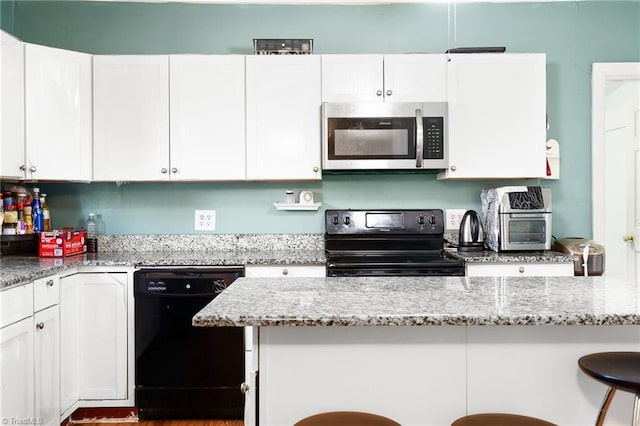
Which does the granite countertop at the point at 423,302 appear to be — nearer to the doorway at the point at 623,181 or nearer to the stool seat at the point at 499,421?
the stool seat at the point at 499,421

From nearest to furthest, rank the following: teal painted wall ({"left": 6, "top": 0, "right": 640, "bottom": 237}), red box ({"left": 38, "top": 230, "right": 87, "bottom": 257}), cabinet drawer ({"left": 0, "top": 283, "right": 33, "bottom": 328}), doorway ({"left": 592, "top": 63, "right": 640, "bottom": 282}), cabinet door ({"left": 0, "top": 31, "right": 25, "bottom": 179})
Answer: cabinet drawer ({"left": 0, "top": 283, "right": 33, "bottom": 328}), cabinet door ({"left": 0, "top": 31, "right": 25, "bottom": 179}), red box ({"left": 38, "top": 230, "right": 87, "bottom": 257}), teal painted wall ({"left": 6, "top": 0, "right": 640, "bottom": 237}), doorway ({"left": 592, "top": 63, "right": 640, "bottom": 282})

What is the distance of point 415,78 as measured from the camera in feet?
8.98

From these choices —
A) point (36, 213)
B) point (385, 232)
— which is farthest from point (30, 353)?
point (385, 232)

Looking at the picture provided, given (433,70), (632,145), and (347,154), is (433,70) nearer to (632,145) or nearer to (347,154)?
(347,154)

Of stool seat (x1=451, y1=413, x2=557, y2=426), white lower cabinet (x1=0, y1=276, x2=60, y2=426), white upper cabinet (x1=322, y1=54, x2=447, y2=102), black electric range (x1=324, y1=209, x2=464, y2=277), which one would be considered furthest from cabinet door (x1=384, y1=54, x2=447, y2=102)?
white lower cabinet (x1=0, y1=276, x2=60, y2=426)

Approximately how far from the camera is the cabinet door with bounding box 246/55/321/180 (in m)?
2.72

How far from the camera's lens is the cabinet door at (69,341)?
7.54 ft

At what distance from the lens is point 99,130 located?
270cm

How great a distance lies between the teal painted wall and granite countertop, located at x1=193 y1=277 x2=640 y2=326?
1.51 m

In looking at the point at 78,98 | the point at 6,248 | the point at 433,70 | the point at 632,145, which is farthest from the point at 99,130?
the point at 632,145

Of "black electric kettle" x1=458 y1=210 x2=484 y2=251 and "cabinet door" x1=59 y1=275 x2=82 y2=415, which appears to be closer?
"cabinet door" x1=59 y1=275 x2=82 y2=415

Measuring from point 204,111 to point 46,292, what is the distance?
128 centimetres

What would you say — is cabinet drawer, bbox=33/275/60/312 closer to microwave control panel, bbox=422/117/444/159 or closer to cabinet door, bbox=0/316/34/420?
cabinet door, bbox=0/316/34/420

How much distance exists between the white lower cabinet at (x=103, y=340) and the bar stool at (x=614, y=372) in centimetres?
212
